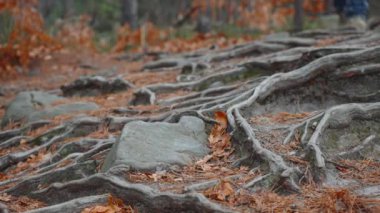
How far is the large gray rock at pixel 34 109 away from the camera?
6.86 metres

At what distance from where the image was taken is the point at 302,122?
15.8 ft

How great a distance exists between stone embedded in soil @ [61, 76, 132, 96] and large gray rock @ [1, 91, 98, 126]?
87 centimetres

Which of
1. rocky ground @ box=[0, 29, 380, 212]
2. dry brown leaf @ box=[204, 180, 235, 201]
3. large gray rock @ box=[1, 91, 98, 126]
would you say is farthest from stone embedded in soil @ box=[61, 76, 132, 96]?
dry brown leaf @ box=[204, 180, 235, 201]

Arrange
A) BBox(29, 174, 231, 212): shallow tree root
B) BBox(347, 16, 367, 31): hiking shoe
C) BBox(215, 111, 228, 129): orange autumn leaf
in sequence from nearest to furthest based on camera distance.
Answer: BBox(29, 174, 231, 212): shallow tree root → BBox(215, 111, 228, 129): orange autumn leaf → BBox(347, 16, 367, 31): hiking shoe

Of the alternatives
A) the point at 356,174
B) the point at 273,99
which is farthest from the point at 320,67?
the point at 356,174

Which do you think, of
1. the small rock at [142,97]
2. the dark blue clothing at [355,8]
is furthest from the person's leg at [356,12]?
the small rock at [142,97]

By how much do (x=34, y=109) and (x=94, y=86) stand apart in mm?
1351

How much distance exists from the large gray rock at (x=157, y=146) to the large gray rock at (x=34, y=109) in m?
Answer: 2.29

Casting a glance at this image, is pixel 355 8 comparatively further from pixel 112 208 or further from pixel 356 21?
pixel 112 208

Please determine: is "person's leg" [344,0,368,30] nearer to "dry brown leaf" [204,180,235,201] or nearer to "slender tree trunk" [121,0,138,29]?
"slender tree trunk" [121,0,138,29]

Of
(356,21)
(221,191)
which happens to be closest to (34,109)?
(221,191)

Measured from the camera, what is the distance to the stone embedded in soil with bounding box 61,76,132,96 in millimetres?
8109

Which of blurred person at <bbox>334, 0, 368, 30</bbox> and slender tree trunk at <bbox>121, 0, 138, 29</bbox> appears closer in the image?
blurred person at <bbox>334, 0, 368, 30</bbox>

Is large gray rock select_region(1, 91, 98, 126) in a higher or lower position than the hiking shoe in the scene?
lower
